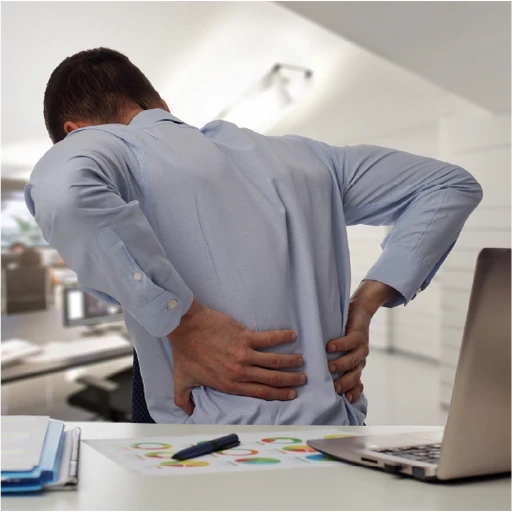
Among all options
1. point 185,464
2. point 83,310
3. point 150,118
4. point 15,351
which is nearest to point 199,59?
point 83,310

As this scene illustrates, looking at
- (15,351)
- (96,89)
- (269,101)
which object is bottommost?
→ (15,351)

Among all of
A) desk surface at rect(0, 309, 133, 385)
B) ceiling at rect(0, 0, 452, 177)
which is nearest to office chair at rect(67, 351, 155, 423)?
desk surface at rect(0, 309, 133, 385)

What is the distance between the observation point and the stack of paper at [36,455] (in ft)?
2.21

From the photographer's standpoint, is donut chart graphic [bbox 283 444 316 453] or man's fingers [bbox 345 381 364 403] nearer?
donut chart graphic [bbox 283 444 316 453]

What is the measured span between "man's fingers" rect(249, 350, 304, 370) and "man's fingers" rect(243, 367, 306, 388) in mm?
11

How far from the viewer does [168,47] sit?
429 centimetres

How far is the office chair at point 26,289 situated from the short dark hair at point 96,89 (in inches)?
147

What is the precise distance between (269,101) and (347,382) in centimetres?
436

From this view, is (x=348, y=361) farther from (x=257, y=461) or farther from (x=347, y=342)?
(x=257, y=461)

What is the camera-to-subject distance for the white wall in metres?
4.21

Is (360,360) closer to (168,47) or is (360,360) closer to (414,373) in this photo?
(168,47)

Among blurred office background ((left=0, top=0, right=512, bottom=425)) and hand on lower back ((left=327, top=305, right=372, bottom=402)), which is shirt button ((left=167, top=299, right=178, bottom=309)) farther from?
blurred office background ((left=0, top=0, right=512, bottom=425))

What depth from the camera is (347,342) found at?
4.24ft

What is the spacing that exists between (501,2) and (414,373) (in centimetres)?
344
